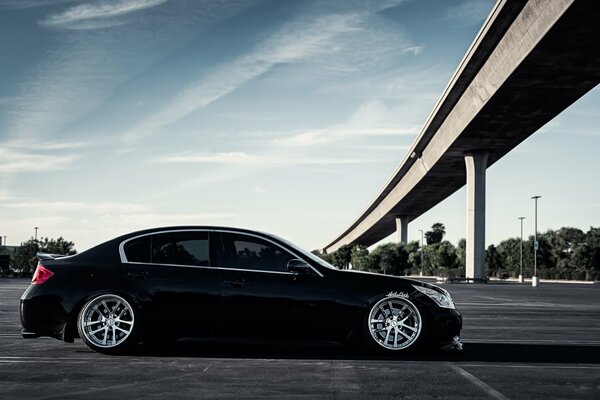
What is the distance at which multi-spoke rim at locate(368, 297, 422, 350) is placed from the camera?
321 inches

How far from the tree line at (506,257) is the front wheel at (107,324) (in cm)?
7768

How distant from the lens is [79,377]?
6.44 m

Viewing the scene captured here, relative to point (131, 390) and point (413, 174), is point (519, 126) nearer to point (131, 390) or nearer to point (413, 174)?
point (413, 174)

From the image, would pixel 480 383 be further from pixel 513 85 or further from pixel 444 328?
pixel 513 85

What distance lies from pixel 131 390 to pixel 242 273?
8.69 feet

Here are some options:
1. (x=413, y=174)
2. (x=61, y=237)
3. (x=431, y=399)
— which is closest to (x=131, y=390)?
(x=431, y=399)

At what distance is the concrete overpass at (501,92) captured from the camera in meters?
30.1

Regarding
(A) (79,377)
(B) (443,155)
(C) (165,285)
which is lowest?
(A) (79,377)

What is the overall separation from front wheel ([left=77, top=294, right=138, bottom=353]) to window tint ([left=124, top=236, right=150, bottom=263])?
0.54 m

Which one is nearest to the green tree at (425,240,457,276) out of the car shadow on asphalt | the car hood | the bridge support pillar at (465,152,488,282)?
the bridge support pillar at (465,152,488,282)

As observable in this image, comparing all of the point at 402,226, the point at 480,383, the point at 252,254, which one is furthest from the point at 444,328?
the point at 402,226

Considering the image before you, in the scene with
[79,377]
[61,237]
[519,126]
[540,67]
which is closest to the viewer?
[79,377]

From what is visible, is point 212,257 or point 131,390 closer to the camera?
point 131,390

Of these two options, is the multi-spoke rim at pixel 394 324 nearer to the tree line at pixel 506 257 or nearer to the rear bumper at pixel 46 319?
the rear bumper at pixel 46 319
